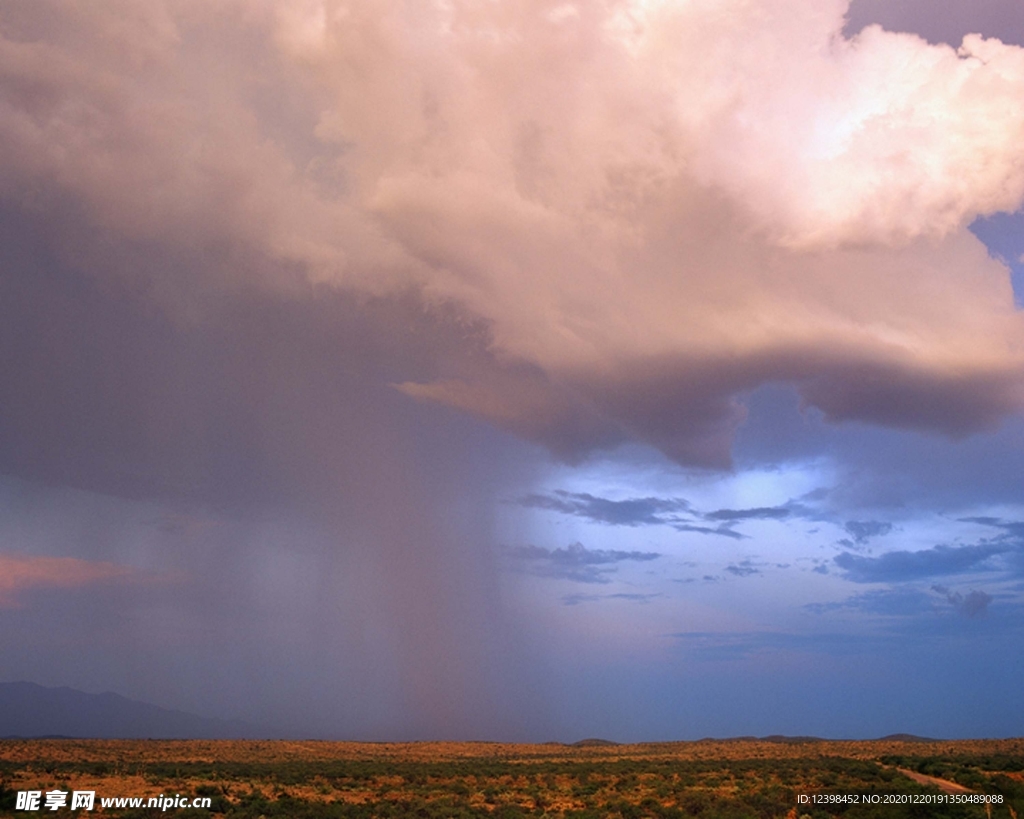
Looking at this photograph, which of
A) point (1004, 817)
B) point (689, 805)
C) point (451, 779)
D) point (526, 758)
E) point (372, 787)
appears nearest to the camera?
point (1004, 817)

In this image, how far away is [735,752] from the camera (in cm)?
8062

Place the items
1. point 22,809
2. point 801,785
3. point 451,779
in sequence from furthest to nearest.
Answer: point 451,779 < point 801,785 < point 22,809

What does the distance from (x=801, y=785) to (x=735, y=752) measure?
39.5 metres

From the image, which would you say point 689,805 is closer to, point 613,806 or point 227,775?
point 613,806

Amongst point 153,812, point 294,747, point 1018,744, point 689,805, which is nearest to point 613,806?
point 689,805

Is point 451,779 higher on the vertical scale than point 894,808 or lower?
lower

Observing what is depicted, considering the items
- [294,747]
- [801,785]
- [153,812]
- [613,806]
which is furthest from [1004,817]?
[294,747]

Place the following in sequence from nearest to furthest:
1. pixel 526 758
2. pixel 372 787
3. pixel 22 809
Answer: pixel 22 809, pixel 372 787, pixel 526 758

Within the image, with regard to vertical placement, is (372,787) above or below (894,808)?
below

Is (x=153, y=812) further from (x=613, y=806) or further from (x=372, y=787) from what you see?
(x=613, y=806)

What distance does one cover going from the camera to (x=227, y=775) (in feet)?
168

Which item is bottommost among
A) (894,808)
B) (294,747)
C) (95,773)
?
(294,747)

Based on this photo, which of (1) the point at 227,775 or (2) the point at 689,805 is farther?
(1) the point at 227,775

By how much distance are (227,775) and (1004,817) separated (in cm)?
4638
